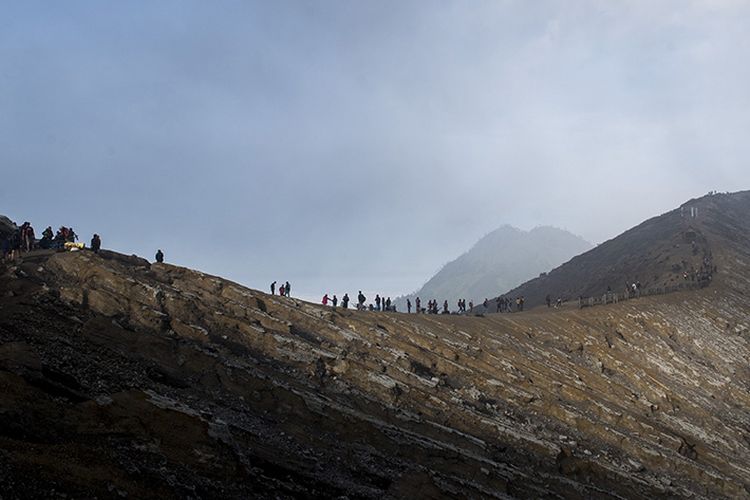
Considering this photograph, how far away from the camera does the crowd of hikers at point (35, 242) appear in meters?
31.9

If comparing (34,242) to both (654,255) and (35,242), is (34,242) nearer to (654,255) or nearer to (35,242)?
(35,242)

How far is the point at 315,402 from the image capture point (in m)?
26.2

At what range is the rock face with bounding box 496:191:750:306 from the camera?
8406 cm

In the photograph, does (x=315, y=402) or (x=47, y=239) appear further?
(x=47, y=239)

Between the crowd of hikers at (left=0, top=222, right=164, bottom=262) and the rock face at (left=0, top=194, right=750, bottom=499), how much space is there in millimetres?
1143

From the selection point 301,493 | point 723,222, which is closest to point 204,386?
point 301,493

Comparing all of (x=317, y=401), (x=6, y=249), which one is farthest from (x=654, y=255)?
(x=6, y=249)

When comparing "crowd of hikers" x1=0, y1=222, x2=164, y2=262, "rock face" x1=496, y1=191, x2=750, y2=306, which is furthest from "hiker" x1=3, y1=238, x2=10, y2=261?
"rock face" x1=496, y1=191, x2=750, y2=306

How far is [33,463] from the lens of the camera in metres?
13.8

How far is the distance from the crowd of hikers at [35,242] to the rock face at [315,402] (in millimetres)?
1143

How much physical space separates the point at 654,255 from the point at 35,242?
8556 centimetres

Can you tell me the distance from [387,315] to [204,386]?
20280mm

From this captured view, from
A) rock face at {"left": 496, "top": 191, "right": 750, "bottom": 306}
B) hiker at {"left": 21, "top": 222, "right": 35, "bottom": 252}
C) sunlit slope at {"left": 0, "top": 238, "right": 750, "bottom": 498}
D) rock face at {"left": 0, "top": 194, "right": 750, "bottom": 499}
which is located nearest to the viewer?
rock face at {"left": 0, "top": 194, "right": 750, "bottom": 499}

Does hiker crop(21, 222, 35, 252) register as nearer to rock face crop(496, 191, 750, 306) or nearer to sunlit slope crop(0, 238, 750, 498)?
sunlit slope crop(0, 238, 750, 498)
